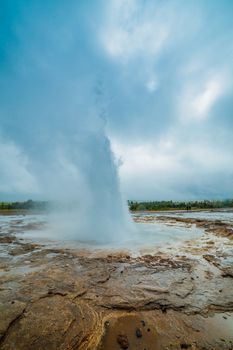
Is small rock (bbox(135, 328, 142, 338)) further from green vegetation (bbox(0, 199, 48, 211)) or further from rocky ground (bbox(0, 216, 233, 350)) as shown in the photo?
green vegetation (bbox(0, 199, 48, 211))

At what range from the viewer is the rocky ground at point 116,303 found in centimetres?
392

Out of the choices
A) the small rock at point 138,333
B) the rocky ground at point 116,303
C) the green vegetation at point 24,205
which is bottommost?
the small rock at point 138,333

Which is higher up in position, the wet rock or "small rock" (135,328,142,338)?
"small rock" (135,328,142,338)

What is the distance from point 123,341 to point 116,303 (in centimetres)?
136

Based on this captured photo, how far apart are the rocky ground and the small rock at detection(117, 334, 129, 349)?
2 cm

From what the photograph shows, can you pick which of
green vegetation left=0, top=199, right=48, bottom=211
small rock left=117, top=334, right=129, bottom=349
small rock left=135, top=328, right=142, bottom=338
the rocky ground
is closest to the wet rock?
the rocky ground

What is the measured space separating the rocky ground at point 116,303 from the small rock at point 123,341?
2cm

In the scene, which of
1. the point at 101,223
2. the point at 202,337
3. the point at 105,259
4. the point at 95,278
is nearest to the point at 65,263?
the point at 105,259

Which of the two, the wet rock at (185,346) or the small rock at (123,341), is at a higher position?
the small rock at (123,341)

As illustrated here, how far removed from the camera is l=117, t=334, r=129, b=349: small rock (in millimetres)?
3757

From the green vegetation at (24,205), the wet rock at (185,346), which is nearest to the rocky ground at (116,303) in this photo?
the wet rock at (185,346)

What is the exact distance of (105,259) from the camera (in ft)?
30.3

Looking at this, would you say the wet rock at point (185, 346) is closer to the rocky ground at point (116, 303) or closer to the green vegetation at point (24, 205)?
the rocky ground at point (116, 303)

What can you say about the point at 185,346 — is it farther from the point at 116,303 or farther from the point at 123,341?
the point at 116,303
